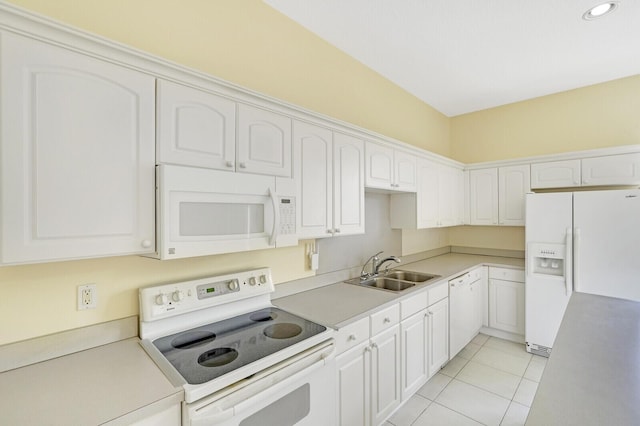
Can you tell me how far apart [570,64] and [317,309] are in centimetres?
331

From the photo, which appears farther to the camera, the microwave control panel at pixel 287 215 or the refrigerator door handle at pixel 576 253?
the refrigerator door handle at pixel 576 253

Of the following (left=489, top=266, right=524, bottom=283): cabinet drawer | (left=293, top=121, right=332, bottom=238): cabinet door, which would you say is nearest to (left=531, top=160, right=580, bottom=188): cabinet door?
(left=489, top=266, right=524, bottom=283): cabinet drawer

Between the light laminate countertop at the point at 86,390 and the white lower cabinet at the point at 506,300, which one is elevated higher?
the light laminate countertop at the point at 86,390

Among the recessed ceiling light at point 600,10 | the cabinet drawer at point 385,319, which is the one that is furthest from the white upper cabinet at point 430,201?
the recessed ceiling light at point 600,10

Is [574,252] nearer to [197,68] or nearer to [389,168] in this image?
[389,168]

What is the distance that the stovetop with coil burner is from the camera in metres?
1.19

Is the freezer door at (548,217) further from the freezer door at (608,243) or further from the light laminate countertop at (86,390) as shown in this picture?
the light laminate countertop at (86,390)

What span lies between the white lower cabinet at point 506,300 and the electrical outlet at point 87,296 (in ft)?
12.2

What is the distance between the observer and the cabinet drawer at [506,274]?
3258 mm

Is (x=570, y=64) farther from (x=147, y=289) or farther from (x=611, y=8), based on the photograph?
(x=147, y=289)

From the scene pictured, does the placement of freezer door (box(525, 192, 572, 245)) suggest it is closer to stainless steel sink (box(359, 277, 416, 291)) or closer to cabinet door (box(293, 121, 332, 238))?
stainless steel sink (box(359, 277, 416, 291))

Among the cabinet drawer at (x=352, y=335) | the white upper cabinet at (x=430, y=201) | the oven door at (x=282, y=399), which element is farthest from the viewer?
the white upper cabinet at (x=430, y=201)

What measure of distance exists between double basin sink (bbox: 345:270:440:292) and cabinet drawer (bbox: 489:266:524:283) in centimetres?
118

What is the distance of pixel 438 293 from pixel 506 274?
135 cm
